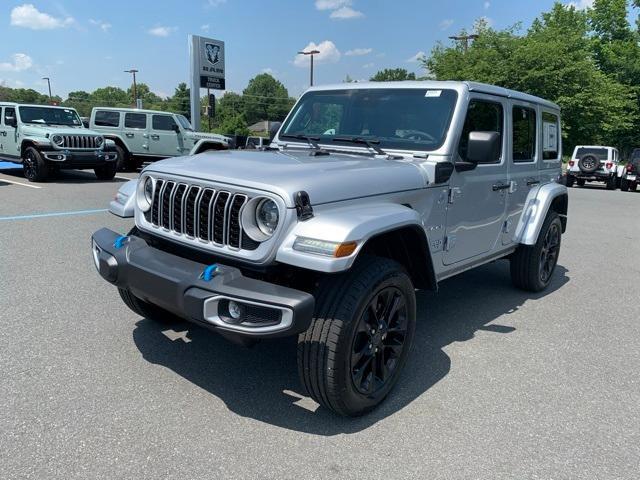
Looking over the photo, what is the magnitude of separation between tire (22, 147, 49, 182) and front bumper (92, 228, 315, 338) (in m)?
11.0

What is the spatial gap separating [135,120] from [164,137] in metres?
0.98

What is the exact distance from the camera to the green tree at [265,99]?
124438 mm

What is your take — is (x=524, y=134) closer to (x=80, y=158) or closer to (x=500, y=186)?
(x=500, y=186)

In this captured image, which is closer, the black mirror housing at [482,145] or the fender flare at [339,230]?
the fender flare at [339,230]

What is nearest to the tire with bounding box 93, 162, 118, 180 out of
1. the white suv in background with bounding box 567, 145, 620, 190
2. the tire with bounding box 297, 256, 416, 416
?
the tire with bounding box 297, 256, 416, 416

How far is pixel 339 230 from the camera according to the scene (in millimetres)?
2535

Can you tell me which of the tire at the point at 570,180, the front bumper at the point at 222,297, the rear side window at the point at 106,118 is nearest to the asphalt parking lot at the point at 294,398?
the front bumper at the point at 222,297

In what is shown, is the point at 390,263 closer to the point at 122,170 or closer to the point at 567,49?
the point at 122,170

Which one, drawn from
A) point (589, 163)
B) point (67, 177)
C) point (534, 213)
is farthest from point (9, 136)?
point (589, 163)

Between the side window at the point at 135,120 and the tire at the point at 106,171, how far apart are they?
267 cm

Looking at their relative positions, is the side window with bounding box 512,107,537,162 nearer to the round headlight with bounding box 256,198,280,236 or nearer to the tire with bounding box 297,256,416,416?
the tire with bounding box 297,256,416,416

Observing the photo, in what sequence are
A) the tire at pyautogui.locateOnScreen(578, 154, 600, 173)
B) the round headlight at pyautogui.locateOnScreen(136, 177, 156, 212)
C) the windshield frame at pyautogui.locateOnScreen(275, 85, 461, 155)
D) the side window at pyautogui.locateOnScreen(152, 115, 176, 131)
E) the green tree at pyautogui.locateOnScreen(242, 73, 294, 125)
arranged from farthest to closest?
1. the green tree at pyautogui.locateOnScreen(242, 73, 294, 125)
2. the tire at pyautogui.locateOnScreen(578, 154, 600, 173)
3. the side window at pyautogui.locateOnScreen(152, 115, 176, 131)
4. the windshield frame at pyautogui.locateOnScreen(275, 85, 461, 155)
5. the round headlight at pyautogui.locateOnScreen(136, 177, 156, 212)

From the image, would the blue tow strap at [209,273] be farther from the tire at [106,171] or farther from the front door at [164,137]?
the front door at [164,137]

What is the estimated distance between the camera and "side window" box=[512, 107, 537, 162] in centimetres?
461
